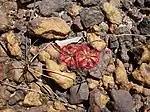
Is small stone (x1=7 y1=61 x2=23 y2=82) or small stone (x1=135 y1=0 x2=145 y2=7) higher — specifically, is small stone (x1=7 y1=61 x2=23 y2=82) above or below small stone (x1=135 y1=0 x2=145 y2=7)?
below

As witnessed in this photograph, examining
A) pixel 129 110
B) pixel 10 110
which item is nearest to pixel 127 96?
pixel 129 110

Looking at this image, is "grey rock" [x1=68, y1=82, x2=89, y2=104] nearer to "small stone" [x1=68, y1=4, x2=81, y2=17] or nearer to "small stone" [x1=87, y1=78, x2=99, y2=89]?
"small stone" [x1=87, y1=78, x2=99, y2=89]

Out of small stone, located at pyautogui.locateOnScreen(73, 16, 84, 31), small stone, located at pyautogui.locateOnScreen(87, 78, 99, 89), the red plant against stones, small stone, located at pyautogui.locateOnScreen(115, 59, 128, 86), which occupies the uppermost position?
small stone, located at pyautogui.locateOnScreen(73, 16, 84, 31)

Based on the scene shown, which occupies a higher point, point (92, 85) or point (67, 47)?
point (67, 47)

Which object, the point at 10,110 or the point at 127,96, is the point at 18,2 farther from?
the point at 127,96

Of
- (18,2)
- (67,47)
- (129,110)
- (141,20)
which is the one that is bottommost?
(129,110)

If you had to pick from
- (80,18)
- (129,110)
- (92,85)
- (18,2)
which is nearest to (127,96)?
(129,110)

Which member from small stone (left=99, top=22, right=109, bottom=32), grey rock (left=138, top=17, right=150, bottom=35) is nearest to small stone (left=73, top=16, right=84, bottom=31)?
small stone (left=99, top=22, right=109, bottom=32)
